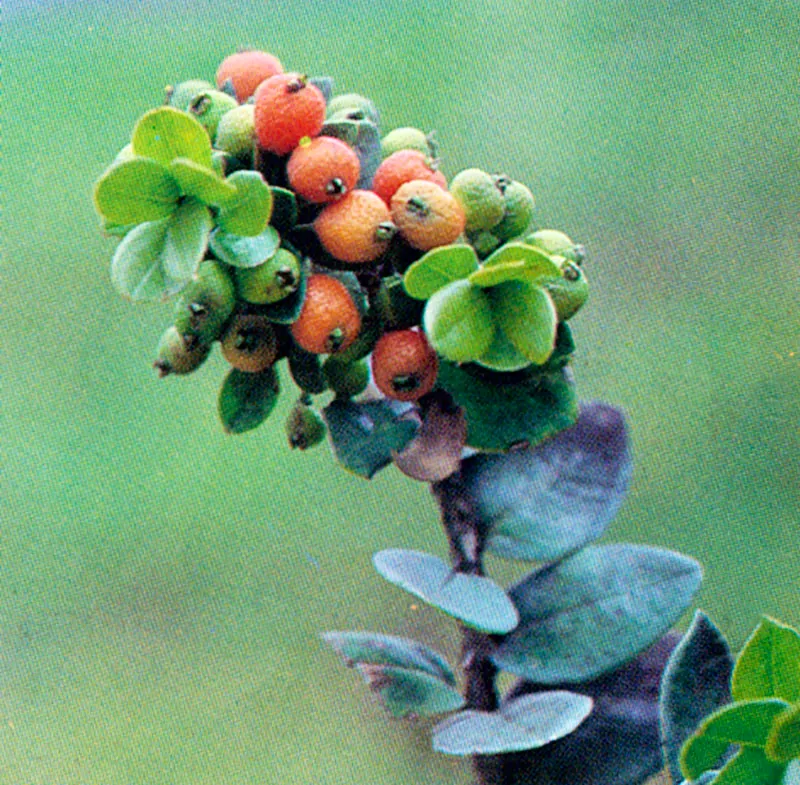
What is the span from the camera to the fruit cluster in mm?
285

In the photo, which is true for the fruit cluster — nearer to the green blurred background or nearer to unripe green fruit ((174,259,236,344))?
unripe green fruit ((174,259,236,344))

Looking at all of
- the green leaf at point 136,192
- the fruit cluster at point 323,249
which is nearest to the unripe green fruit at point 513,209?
the fruit cluster at point 323,249

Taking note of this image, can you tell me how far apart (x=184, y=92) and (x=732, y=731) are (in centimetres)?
25

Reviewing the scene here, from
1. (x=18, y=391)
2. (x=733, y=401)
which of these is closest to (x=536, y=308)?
(x=733, y=401)

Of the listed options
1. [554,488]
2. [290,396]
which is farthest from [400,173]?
[290,396]

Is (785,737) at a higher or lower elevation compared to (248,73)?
lower

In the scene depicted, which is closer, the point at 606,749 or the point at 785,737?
the point at 785,737

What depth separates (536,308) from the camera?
30 centimetres

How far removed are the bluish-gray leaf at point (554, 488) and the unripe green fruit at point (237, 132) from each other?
13cm

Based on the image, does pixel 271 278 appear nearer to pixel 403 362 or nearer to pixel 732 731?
pixel 403 362

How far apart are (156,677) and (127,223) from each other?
46cm

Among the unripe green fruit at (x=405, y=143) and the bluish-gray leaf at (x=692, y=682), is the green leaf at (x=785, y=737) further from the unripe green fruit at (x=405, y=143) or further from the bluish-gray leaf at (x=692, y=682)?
the unripe green fruit at (x=405, y=143)

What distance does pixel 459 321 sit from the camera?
0.30m

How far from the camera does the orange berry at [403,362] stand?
1.06 ft
